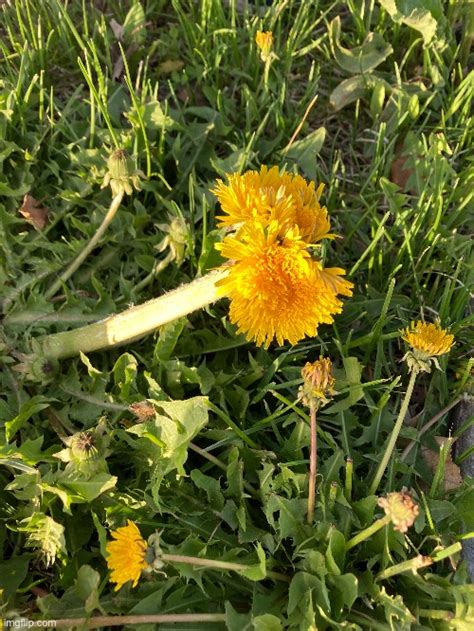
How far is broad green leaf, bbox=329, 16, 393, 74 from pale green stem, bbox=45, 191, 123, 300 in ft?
3.36

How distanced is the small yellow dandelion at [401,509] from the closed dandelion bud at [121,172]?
114 cm

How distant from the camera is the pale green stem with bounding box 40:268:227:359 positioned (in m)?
1.54

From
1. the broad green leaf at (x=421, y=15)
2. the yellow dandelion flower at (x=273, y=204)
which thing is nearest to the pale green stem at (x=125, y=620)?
the yellow dandelion flower at (x=273, y=204)

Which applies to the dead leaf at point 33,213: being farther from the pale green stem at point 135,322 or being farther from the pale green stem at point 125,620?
the pale green stem at point 125,620

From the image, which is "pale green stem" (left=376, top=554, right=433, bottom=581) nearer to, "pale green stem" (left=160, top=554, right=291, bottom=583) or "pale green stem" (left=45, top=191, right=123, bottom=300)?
"pale green stem" (left=160, top=554, right=291, bottom=583)

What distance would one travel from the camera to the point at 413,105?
221 centimetres

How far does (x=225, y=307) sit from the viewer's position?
1.96m

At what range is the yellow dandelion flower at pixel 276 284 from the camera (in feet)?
4.46

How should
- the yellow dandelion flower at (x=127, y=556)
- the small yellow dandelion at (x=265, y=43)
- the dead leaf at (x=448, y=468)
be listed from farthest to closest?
1. the small yellow dandelion at (x=265, y=43)
2. the dead leaf at (x=448, y=468)
3. the yellow dandelion flower at (x=127, y=556)

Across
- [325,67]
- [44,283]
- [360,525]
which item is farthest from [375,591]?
[325,67]

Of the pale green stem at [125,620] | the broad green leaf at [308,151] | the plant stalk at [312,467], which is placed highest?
the broad green leaf at [308,151]

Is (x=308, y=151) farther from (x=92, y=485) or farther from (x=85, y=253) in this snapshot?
(x=92, y=485)

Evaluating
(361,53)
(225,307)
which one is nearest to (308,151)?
(361,53)

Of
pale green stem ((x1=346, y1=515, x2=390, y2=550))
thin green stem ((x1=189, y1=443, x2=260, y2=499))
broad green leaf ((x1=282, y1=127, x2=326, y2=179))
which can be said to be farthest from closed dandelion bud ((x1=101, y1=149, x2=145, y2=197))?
pale green stem ((x1=346, y1=515, x2=390, y2=550))
